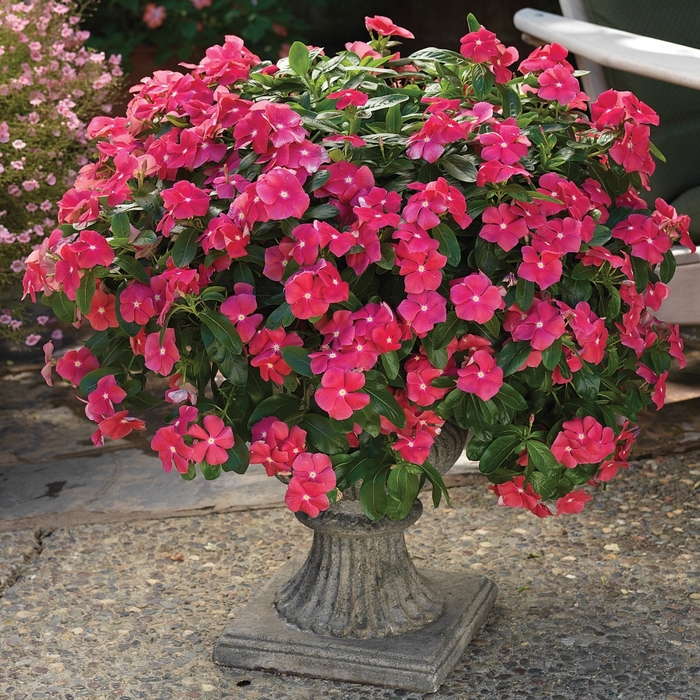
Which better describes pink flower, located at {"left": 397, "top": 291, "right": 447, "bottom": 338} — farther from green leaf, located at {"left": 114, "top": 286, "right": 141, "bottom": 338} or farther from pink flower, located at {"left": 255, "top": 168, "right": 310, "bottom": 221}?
green leaf, located at {"left": 114, "top": 286, "right": 141, "bottom": 338}

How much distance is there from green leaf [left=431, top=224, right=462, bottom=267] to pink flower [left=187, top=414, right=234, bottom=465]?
1.22ft

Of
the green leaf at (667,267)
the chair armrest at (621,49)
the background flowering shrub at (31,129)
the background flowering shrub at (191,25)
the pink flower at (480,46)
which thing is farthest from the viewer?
the background flowering shrub at (191,25)

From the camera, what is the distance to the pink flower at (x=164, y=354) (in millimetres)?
1429

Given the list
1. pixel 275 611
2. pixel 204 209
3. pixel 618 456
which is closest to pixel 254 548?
pixel 275 611

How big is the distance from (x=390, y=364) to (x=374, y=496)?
21 centimetres

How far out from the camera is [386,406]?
1408mm

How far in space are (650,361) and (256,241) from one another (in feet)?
2.07

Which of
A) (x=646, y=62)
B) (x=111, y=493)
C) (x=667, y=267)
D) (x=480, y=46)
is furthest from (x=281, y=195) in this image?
(x=111, y=493)

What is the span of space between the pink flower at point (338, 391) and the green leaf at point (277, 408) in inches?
5.1

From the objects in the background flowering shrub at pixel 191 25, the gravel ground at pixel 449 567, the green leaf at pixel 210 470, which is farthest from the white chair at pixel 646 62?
the background flowering shrub at pixel 191 25

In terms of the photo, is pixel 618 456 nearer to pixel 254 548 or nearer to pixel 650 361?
pixel 650 361

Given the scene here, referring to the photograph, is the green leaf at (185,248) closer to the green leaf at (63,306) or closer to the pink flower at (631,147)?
the green leaf at (63,306)

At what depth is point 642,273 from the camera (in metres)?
1.56

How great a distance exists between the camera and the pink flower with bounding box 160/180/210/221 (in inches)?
55.6
